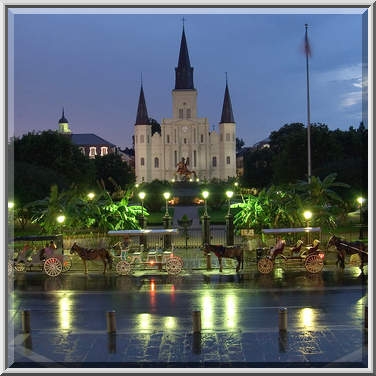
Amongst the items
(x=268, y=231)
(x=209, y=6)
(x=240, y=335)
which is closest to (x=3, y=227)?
(x=209, y=6)

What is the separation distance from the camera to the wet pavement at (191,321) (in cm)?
1125

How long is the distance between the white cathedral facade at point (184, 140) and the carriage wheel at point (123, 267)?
106 metres

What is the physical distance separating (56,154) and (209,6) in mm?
48332

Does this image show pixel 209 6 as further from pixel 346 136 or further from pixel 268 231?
pixel 346 136

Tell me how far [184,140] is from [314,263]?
10946 centimetres

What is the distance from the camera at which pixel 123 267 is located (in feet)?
69.8

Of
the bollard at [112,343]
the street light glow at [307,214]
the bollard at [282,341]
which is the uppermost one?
the street light glow at [307,214]

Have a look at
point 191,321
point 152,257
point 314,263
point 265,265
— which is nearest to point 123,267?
point 152,257

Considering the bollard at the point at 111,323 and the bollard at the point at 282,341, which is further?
the bollard at the point at 111,323

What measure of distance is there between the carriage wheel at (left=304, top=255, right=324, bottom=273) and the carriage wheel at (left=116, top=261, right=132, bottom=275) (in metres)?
6.24

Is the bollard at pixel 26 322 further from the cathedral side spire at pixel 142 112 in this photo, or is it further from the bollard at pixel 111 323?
the cathedral side spire at pixel 142 112

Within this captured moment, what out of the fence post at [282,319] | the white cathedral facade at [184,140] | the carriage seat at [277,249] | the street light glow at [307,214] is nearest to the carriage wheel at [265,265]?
the carriage seat at [277,249]

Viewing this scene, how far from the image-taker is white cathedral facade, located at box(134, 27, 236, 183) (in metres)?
→ 129

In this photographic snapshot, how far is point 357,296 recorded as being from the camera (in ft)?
55.7
